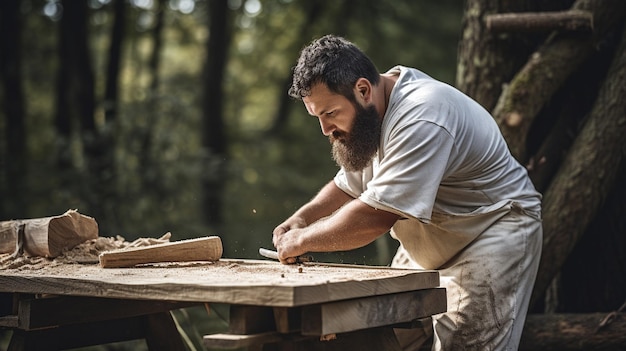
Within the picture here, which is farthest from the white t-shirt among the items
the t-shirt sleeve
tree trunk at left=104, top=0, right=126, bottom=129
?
tree trunk at left=104, top=0, right=126, bottom=129

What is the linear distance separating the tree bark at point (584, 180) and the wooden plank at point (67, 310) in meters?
2.14

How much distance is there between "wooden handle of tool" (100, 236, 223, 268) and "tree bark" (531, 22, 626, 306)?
6.49 feet

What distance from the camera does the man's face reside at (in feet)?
10.9

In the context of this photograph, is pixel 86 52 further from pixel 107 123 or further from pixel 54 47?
pixel 54 47

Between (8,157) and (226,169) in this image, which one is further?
(226,169)

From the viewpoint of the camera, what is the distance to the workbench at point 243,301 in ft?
8.09

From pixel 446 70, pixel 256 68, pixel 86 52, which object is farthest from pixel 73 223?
pixel 256 68

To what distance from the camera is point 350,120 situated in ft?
11.0

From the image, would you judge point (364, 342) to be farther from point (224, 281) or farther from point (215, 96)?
point (215, 96)

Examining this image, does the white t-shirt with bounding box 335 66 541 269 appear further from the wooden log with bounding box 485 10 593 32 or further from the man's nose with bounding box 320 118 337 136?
the wooden log with bounding box 485 10 593 32

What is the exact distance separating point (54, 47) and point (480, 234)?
471 inches

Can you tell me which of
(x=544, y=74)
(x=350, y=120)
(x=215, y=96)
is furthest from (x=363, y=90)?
(x=215, y=96)

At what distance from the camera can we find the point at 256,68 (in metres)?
15.5

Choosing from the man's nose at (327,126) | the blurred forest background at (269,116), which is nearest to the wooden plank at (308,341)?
the man's nose at (327,126)
